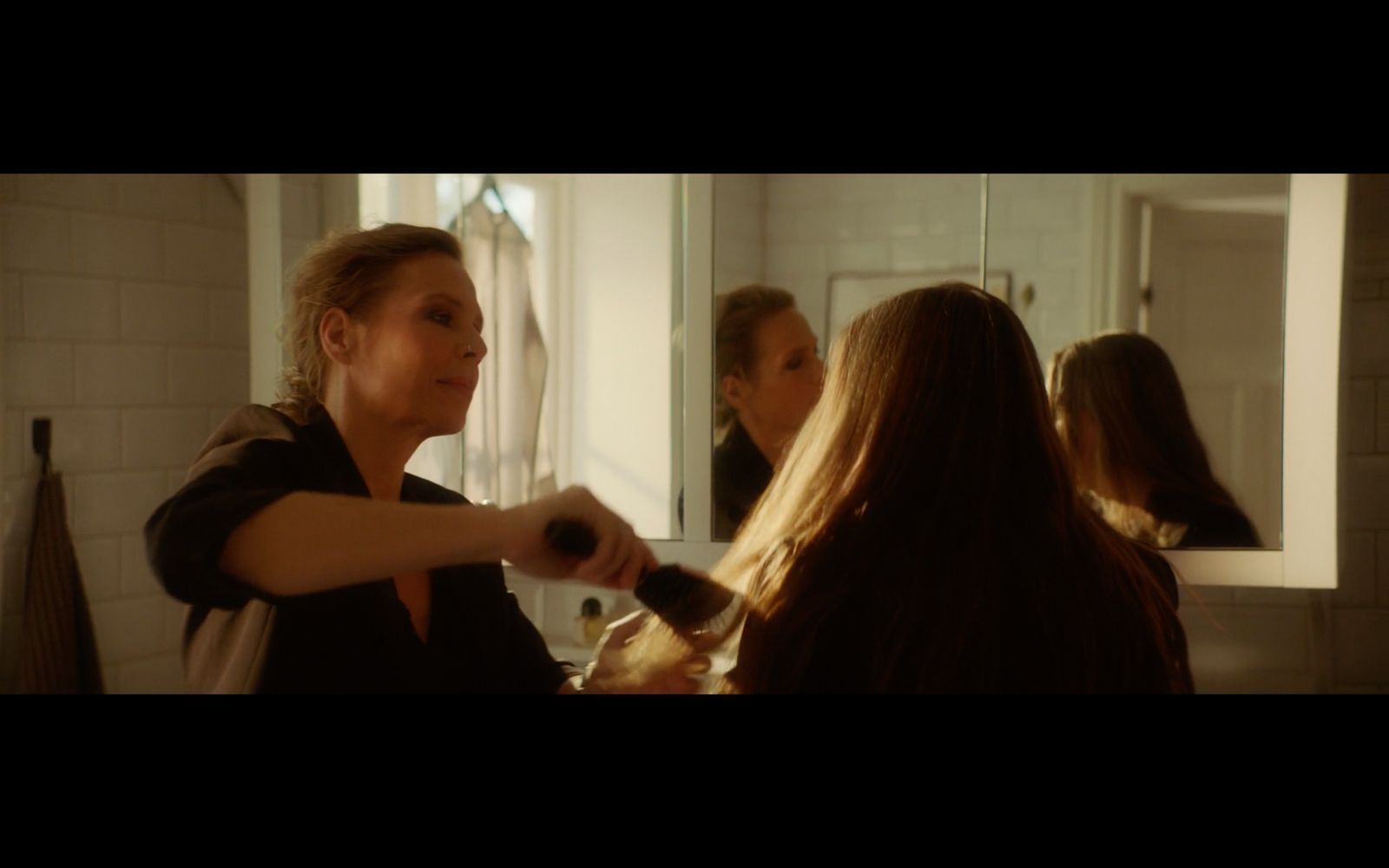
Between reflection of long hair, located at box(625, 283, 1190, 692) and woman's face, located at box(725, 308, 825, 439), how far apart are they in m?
0.04

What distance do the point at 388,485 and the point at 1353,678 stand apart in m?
0.89

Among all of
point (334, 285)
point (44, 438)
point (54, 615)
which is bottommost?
point (54, 615)

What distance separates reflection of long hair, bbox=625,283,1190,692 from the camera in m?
0.82

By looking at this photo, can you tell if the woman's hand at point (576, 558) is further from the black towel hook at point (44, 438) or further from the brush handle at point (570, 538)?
the black towel hook at point (44, 438)

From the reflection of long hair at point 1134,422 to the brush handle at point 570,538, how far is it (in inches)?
16.9

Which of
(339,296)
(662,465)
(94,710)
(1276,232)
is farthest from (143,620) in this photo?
(1276,232)

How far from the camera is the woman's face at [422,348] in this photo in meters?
0.85

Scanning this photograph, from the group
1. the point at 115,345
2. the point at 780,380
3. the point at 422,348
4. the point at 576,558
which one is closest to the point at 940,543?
the point at 780,380

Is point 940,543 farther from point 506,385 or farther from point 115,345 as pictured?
point 115,345

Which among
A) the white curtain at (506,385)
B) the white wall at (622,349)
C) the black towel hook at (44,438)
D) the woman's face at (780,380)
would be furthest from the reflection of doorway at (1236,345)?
the black towel hook at (44,438)

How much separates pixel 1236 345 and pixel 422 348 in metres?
0.72

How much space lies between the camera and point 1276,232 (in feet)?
2.91

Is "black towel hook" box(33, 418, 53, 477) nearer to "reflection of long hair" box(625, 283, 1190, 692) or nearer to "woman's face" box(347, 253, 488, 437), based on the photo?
"woman's face" box(347, 253, 488, 437)

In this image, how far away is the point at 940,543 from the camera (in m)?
0.83
